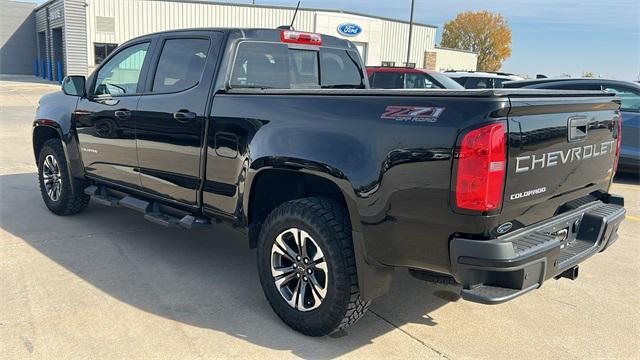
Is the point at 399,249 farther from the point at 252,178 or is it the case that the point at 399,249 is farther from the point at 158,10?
the point at 158,10

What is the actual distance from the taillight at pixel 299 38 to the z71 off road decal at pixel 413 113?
180 centimetres

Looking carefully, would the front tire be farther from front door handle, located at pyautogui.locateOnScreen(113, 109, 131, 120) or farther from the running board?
front door handle, located at pyautogui.locateOnScreen(113, 109, 131, 120)

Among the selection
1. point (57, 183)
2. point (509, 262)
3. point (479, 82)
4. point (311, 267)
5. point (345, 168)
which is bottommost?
point (57, 183)

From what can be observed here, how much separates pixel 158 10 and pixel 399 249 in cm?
3196

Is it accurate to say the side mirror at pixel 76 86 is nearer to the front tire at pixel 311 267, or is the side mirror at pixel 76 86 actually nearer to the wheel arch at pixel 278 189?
the wheel arch at pixel 278 189

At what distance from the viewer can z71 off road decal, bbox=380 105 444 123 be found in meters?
2.65

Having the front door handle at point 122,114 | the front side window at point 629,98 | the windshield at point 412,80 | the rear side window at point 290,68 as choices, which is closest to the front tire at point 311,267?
the rear side window at point 290,68

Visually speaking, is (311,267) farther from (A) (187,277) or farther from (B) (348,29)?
(B) (348,29)

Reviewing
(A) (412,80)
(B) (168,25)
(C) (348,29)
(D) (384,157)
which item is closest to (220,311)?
(D) (384,157)

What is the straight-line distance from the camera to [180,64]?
4.26 meters

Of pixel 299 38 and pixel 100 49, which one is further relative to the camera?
pixel 100 49

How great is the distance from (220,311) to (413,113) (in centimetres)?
192

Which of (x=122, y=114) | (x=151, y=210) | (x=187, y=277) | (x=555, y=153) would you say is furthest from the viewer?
(x=122, y=114)

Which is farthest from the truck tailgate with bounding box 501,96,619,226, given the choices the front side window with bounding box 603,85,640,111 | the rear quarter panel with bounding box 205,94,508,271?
the front side window with bounding box 603,85,640,111
